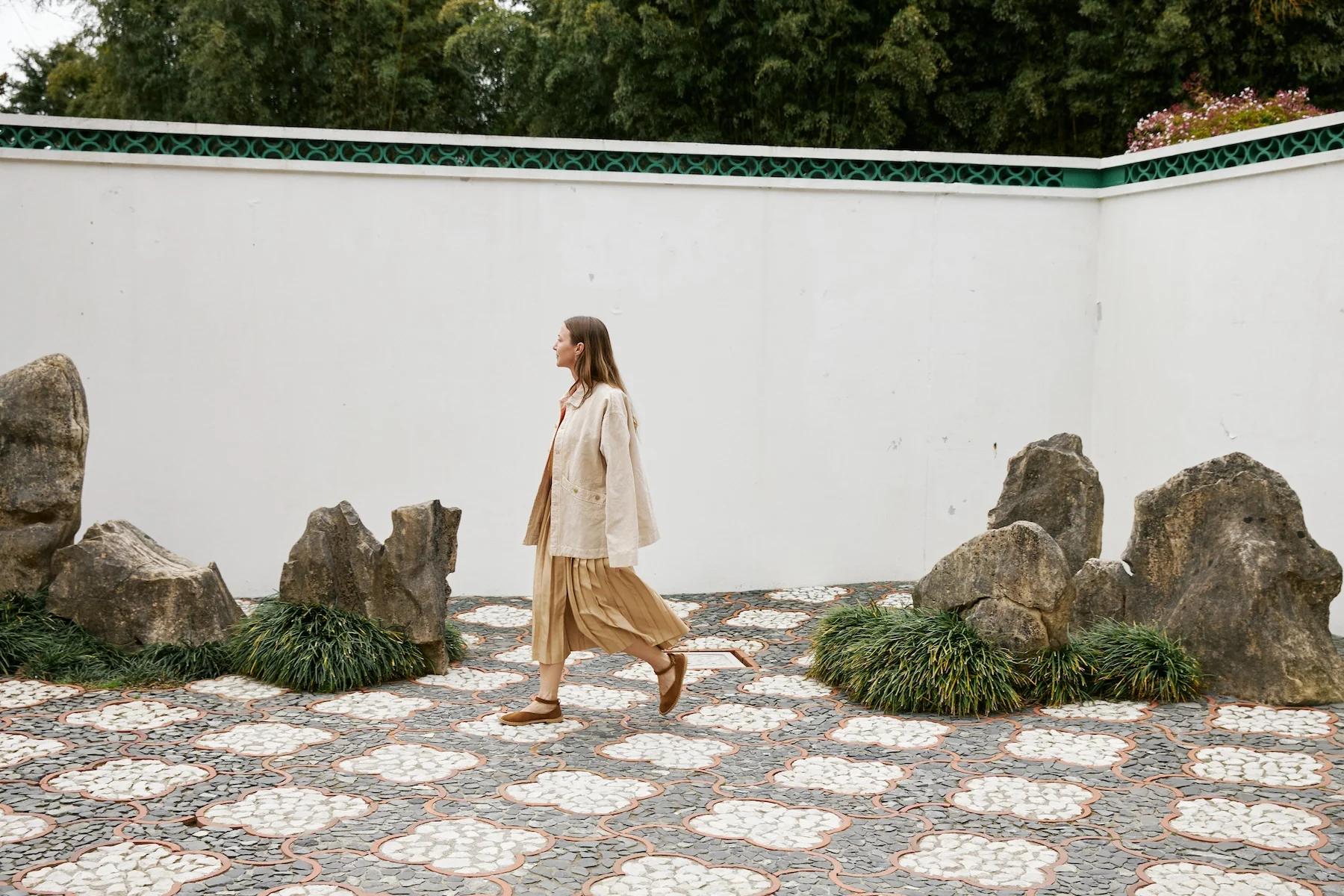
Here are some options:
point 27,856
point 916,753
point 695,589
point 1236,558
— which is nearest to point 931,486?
point 695,589

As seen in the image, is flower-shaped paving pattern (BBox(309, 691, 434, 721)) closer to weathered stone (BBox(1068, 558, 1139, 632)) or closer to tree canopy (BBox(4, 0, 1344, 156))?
weathered stone (BBox(1068, 558, 1139, 632))

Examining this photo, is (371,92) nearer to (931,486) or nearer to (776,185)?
(776,185)

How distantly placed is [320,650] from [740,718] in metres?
1.87

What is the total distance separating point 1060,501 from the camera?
21.4 feet

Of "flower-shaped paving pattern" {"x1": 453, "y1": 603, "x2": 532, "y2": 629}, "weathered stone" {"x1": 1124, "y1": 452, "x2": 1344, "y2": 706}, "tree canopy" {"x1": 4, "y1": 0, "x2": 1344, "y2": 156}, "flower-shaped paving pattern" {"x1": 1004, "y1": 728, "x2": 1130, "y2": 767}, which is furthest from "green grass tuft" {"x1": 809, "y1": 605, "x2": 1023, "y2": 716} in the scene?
"tree canopy" {"x1": 4, "y1": 0, "x2": 1344, "y2": 156}

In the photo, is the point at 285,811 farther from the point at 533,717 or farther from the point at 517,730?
the point at 533,717

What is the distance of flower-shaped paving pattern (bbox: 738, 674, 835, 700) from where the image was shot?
18.5ft

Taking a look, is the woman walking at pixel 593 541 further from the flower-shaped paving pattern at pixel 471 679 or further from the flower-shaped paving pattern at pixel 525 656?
the flower-shaped paving pattern at pixel 525 656

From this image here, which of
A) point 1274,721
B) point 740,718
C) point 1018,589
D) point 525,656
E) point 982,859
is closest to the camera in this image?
point 982,859

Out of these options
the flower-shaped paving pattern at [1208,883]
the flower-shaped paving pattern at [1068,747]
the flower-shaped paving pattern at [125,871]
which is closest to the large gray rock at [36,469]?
the flower-shaped paving pattern at [125,871]

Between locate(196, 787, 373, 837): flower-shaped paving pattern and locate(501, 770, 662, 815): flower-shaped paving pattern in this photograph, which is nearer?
locate(196, 787, 373, 837): flower-shaped paving pattern

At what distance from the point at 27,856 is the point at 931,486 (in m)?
5.61

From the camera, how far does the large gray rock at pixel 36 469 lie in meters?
5.87

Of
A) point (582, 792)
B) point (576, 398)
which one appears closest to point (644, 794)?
point (582, 792)
